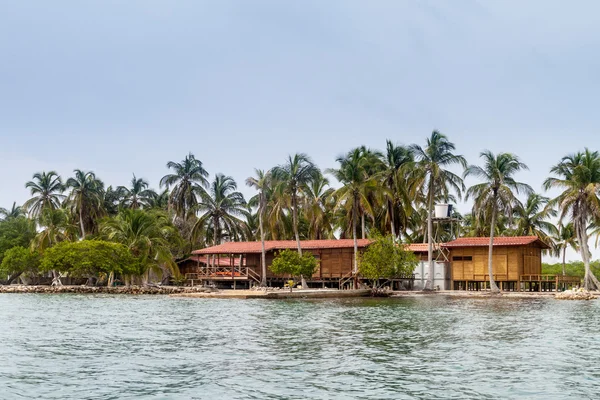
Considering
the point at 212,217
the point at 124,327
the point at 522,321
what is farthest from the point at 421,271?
the point at 124,327

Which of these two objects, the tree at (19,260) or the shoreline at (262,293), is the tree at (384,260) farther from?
the tree at (19,260)

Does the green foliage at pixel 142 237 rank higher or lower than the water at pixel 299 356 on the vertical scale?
→ higher

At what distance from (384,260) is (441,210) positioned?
474 inches

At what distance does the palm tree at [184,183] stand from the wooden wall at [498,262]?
3248cm

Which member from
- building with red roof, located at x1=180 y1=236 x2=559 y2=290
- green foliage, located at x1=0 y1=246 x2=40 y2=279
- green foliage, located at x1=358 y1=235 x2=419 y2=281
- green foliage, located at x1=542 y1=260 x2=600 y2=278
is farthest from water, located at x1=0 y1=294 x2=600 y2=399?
green foliage, located at x1=542 y1=260 x2=600 y2=278

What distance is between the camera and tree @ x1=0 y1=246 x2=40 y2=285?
71.8 m

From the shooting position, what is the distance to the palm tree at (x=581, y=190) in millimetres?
58938

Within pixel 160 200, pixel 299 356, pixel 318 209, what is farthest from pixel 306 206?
pixel 299 356

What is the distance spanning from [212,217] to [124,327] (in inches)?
2085

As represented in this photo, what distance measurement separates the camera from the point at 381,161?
231ft

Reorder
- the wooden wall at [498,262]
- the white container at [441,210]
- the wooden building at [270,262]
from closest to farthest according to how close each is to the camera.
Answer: the wooden wall at [498,262] → the wooden building at [270,262] → the white container at [441,210]

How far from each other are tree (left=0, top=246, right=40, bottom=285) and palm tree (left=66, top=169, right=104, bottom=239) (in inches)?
276

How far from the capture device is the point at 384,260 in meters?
58.7

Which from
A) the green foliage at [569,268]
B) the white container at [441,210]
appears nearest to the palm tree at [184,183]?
the white container at [441,210]
